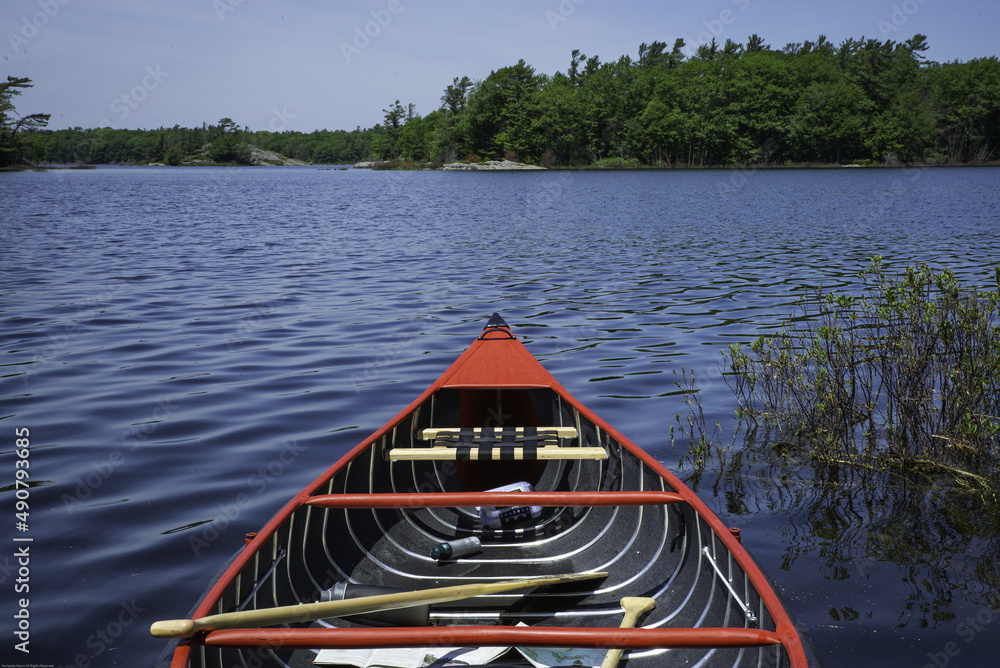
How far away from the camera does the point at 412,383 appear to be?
9.44m

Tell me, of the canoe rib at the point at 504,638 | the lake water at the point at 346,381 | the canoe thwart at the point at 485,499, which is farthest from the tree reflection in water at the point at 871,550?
the canoe rib at the point at 504,638

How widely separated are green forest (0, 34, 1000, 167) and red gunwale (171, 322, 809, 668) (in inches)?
3631

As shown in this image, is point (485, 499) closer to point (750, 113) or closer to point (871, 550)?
point (871, 550)

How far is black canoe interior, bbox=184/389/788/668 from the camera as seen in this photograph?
3.51m

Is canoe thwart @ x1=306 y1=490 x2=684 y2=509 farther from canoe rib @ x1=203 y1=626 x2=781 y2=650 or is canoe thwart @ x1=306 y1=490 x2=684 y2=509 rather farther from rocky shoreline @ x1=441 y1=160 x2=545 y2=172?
rocky shoreline @ x1=441 y1=160 x2=545 y2=172

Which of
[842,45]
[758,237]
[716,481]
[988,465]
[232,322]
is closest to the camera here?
[988,465]

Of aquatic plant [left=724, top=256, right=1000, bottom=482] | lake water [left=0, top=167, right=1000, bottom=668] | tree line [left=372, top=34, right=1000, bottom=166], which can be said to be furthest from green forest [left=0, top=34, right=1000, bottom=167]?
aquatic plant [left=724, top=256, right=1000, bottom=482]

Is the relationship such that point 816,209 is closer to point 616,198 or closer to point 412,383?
point 616,198

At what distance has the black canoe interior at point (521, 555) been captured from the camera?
11.5 ft

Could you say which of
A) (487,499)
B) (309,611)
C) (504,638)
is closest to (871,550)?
(487,499)

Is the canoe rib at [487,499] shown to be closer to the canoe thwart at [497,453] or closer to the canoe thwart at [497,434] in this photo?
the canoe thwart at [497,453]

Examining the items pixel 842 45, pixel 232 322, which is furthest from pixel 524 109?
pixel 232 322

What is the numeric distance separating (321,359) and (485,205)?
99.5 ft

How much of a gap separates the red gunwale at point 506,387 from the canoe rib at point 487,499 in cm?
15
